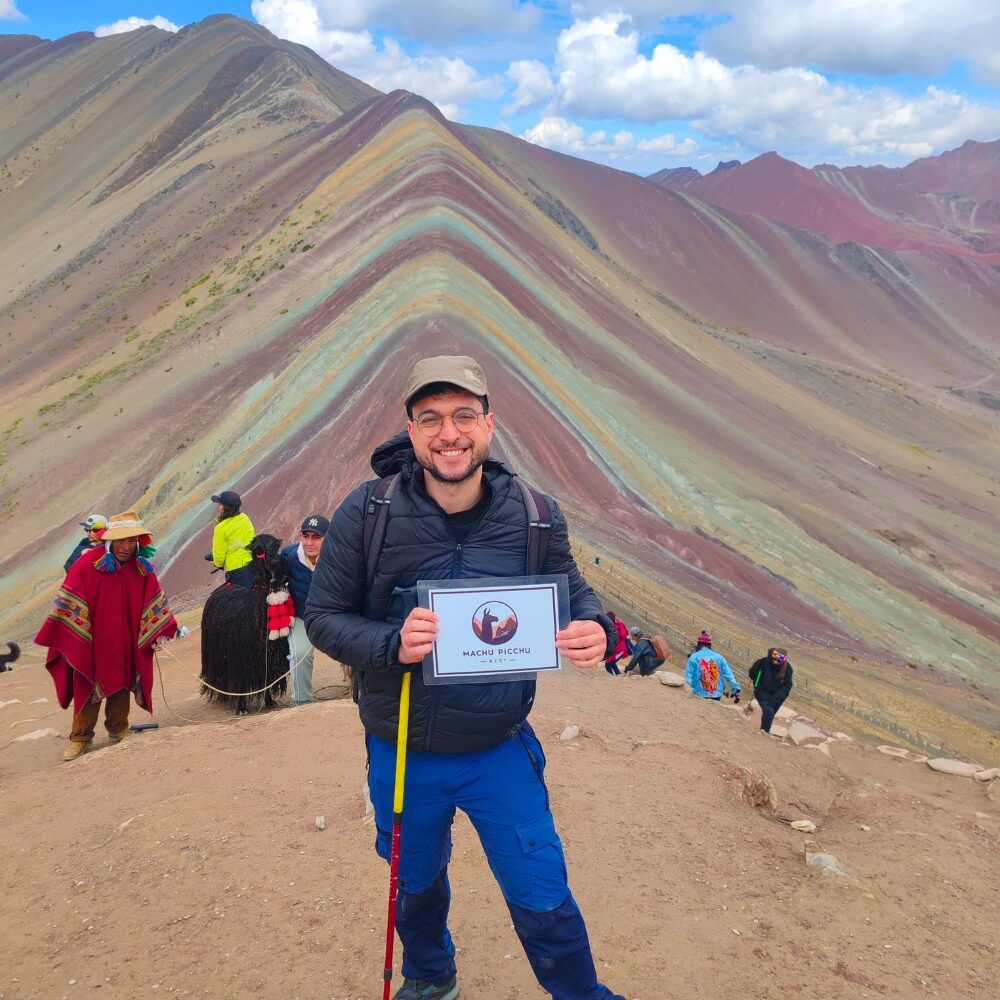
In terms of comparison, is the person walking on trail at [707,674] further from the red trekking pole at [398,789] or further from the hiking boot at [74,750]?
the red trekking pole at [398,789]

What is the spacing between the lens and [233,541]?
7199 millimetres

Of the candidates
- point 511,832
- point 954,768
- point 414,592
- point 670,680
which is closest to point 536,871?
point 511,832

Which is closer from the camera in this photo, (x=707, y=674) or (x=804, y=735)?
(x=707, y=674)

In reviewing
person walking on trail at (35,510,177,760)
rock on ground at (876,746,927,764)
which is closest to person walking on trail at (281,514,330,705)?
person walking on trail at (35,510,177,760)

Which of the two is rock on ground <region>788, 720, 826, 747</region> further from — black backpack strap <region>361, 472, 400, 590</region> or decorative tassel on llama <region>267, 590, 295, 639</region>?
black backpack strap <region>361, 472, 400, 590</region>

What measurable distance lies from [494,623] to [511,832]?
0.67m

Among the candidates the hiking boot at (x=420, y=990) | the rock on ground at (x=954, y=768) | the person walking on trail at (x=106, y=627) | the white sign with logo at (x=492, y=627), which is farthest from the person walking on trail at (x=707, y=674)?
the white sign with logo at (x=492, y=627)

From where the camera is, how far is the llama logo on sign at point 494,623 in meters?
2.38

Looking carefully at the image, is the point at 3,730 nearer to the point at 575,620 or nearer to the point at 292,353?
the point at 575,620

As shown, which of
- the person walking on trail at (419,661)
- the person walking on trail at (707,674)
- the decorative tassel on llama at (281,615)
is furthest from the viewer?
the person walking on trail at (707,674)

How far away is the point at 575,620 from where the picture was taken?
2.51 m

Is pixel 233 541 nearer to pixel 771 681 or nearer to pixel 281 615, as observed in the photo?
pixel 281 615

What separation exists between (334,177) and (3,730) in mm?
26979

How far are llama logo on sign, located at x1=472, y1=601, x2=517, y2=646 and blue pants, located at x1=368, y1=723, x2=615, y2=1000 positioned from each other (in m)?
0.42
